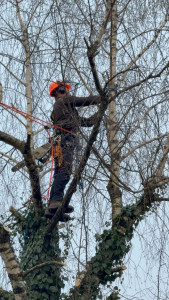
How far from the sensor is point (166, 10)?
5.84 m

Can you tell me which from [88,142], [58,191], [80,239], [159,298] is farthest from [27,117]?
[159,298]

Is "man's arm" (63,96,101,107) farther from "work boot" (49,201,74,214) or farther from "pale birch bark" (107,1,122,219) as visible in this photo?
"work boot" (49,201,74,214)

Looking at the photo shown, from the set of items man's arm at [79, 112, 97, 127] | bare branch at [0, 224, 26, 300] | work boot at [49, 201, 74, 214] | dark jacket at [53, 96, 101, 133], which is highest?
dark jacket at [53, 96, 101, 133]

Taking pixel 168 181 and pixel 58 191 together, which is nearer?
pixel 168 181

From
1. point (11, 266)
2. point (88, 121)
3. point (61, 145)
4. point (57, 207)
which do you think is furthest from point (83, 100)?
point (11, 266)

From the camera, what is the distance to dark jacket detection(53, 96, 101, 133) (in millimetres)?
5488

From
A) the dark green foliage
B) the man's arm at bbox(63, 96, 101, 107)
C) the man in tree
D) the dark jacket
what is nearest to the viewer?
the dark jacket

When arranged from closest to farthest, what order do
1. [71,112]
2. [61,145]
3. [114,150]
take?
1. [71,112]
2. [114,150]
3. [61,145]

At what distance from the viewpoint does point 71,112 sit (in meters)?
5.46

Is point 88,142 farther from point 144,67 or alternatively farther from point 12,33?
point 12,33

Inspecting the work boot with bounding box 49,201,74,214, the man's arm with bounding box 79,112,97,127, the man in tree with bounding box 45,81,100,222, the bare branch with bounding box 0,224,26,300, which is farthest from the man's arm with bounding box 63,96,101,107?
the bare branch with bounding box 0,224,26,300

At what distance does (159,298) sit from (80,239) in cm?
88

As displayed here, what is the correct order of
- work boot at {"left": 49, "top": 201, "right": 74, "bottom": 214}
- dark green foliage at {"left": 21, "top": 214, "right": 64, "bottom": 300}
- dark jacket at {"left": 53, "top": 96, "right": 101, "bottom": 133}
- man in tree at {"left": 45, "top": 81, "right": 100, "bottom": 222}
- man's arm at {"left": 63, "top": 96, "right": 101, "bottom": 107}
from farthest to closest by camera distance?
dark green foliage at {"left": 21, "top": 214, "right": 64, "bottom": 300} → work boot at {"left": 49, "top": 201, "right": 74, "bottom": 214} → man in tree at {"left": 45, "top": 81, "right": 100, "bottom": 222} → man's arm at {"left": 63, "top": 96, "right": 101, "bottom": 107} → dark jacket at {"left": 53, "top": 96, "right": 101, "bottom": 133}

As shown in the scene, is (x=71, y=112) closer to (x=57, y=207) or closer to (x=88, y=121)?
(x=88, y=121)
